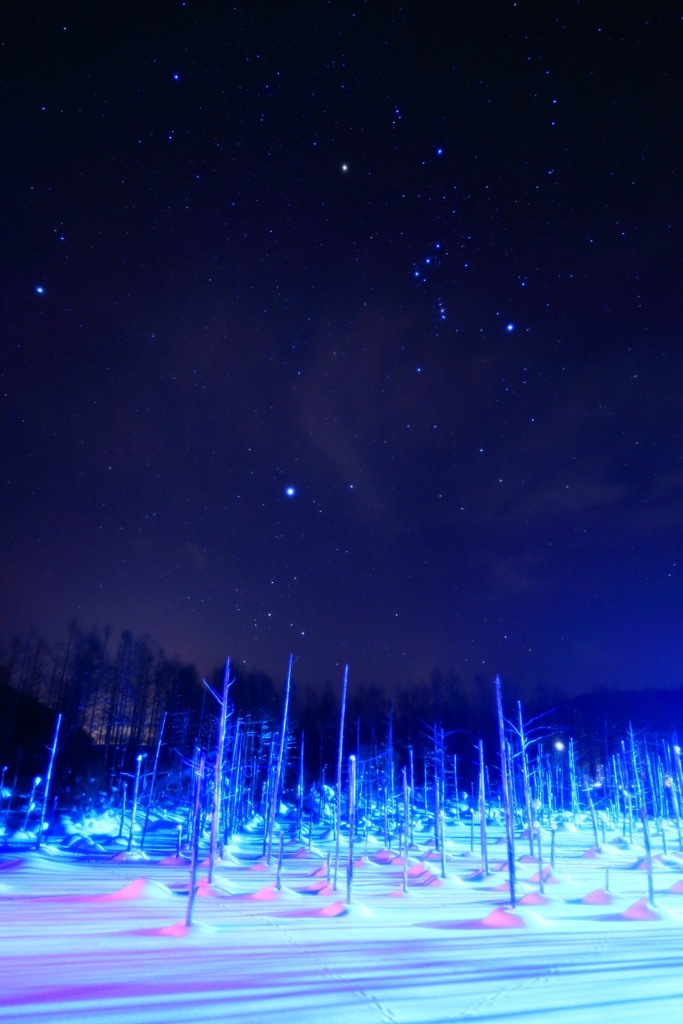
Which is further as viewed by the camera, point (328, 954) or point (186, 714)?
point (186, 714)

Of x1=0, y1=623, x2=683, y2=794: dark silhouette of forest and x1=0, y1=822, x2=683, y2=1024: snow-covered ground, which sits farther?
x1=0, y1=623, x2=683, y2=794: dark silhouette of forest

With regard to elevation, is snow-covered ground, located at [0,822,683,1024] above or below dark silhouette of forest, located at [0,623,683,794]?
below

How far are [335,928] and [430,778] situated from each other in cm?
6695

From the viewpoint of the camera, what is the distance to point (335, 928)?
568 inches

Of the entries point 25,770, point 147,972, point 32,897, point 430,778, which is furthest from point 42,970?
point 430,778

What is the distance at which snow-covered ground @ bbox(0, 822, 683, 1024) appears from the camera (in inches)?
298

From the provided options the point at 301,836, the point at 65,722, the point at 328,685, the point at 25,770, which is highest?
the point at 328,685

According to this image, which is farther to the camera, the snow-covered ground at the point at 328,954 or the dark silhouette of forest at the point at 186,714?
the dark silhouette of forest at the point at 186,714

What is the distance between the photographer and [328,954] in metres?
11.2

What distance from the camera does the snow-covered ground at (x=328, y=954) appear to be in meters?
7.57

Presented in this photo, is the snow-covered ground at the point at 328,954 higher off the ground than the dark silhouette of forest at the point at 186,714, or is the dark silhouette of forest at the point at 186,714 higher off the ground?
the dark silhouette of forest at the point at 186,714

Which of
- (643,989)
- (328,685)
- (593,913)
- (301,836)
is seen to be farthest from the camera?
(328,685)

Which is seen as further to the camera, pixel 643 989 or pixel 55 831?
pixel 55 831

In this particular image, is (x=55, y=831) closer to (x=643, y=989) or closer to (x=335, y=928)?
(x=335, y=928)
